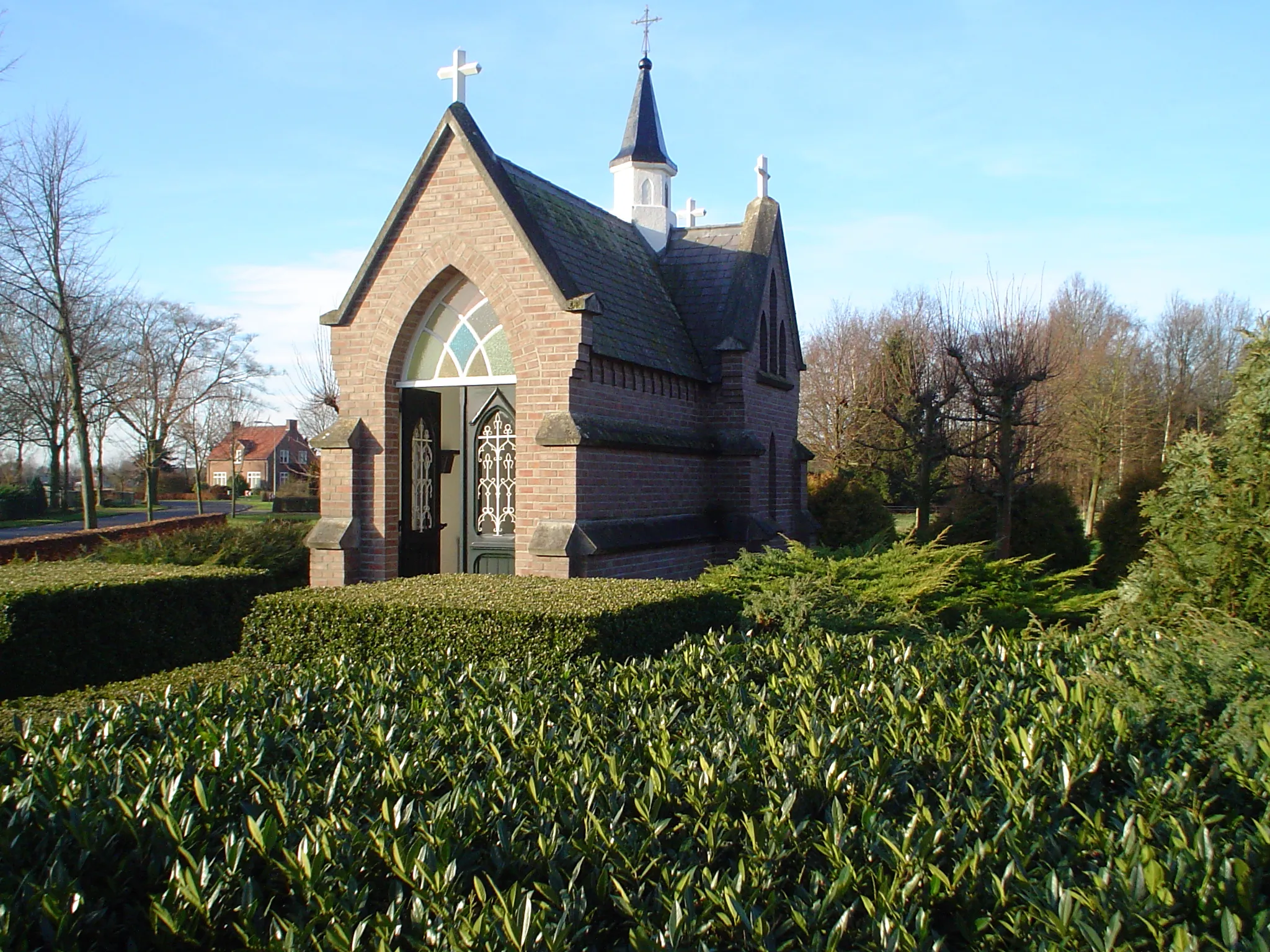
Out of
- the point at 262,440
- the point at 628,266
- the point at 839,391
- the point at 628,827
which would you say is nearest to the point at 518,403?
the point at 628,266

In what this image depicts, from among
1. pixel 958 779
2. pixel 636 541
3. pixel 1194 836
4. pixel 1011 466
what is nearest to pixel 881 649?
pixel 958 779

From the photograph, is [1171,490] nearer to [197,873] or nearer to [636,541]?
[197,873]

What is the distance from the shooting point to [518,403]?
11969mm

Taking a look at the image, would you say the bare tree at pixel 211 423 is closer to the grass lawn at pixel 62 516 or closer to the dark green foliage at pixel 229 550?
the grass lawn at pixel 62 516

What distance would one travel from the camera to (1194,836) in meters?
3.14

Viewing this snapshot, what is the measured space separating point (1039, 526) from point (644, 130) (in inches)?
436

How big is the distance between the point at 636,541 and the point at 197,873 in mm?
9607

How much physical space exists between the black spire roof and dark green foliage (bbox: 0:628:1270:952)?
46.8ft

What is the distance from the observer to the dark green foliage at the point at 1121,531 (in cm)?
1847

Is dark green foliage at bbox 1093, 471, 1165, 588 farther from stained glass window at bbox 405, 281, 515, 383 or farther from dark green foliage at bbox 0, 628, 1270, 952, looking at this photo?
dark green foliage at bbox 0, 628, 1270, 952

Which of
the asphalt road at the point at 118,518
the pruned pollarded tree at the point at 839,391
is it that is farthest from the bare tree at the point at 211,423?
the pruned pollarded tree at the point at 839,391

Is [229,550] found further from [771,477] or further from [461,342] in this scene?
[771,477]

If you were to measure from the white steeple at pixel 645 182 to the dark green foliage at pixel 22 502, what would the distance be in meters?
35.8

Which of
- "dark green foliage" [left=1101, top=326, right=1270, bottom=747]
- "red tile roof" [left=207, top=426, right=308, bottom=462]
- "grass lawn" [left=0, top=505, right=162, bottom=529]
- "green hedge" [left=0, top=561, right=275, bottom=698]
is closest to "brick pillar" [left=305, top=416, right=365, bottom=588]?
"green hedge" [left=0, top=561, right=275, bottom=698]
